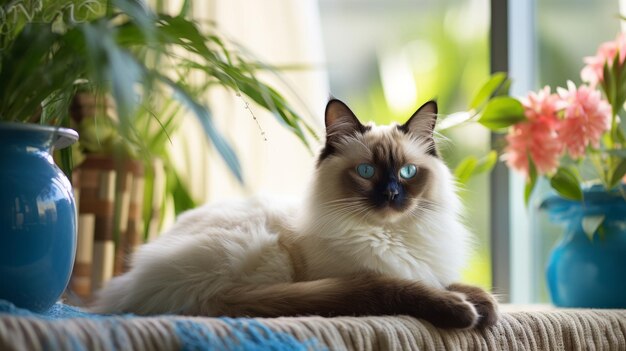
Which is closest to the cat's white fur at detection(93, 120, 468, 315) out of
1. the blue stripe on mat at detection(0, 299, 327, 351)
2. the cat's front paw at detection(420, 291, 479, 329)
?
the cat's front paw at detection(420, 291, 479, 329)

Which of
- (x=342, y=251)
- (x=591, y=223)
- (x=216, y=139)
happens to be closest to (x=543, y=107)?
(x=591, y=223)

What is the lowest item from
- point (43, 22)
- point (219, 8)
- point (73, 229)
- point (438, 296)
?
point (438, 296)

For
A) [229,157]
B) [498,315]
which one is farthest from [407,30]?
[229,157]

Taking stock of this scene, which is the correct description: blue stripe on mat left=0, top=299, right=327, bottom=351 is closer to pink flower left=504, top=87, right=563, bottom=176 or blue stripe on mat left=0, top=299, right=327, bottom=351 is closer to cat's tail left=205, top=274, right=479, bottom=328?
cat's tail left=205, top=274, right=479, bottom=328

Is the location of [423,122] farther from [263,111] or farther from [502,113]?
[263,111]

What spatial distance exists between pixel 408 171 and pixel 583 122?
1.70 ft

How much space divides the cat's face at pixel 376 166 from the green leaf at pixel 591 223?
423 mm

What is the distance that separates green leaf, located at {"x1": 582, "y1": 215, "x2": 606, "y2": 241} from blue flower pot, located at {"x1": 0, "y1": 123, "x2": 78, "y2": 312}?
1.09 m

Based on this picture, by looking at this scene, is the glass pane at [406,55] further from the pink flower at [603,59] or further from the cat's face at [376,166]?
the cat's face at [376,166]

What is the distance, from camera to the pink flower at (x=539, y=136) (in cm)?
165

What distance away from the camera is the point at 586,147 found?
1625 mm

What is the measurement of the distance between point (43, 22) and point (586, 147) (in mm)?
1174

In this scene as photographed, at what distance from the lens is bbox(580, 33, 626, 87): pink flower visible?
164 cm

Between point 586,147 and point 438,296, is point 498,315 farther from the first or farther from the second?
point 586,147
